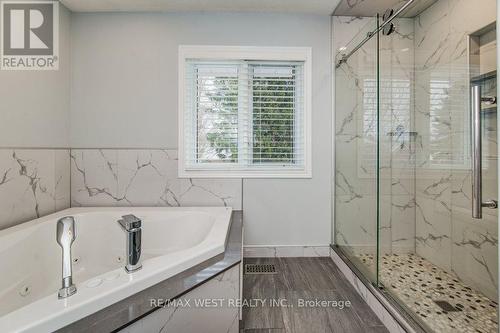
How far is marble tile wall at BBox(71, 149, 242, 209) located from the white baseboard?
1.73 ft

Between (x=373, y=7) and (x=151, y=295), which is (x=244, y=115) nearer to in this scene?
(x=373, y=7)

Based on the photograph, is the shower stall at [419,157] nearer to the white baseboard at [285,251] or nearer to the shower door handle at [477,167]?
the shower door handle at [477,167]

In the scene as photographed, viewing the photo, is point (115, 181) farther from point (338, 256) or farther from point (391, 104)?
point (391, 104)

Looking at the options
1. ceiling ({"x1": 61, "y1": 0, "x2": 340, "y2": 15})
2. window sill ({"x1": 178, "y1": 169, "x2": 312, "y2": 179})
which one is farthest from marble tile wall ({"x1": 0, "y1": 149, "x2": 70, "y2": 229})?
ceiling ({"x1": 61, "y1": 0, "x2": 340, "y2": 15})

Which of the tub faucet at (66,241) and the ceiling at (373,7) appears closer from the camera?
the tub faucet at (66,241)

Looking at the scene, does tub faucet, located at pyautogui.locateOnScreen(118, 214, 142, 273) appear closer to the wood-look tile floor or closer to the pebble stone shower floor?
the wood-look tile floor

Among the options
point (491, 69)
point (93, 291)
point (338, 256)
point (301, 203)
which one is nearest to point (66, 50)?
point (93, 291)

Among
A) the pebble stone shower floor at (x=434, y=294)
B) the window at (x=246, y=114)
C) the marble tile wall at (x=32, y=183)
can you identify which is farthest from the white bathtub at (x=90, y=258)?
the pebble stone shower floor at (x=434, y=294)

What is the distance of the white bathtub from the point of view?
789 mm

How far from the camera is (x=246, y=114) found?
233 centimetres

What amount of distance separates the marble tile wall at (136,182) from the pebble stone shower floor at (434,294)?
4.75 feet

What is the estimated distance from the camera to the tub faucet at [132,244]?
1.00 m

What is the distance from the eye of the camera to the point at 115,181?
7.43ft

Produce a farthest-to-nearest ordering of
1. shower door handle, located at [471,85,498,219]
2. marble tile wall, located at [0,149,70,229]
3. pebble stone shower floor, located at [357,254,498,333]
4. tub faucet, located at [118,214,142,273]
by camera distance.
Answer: marble tile wall, located at [0,149,70,229]
pebble stone shower floor, located at [357,254,498,333]
shower door handle, located at [471,85,498,219]
tub faucet, located at [118,214,142,273]
